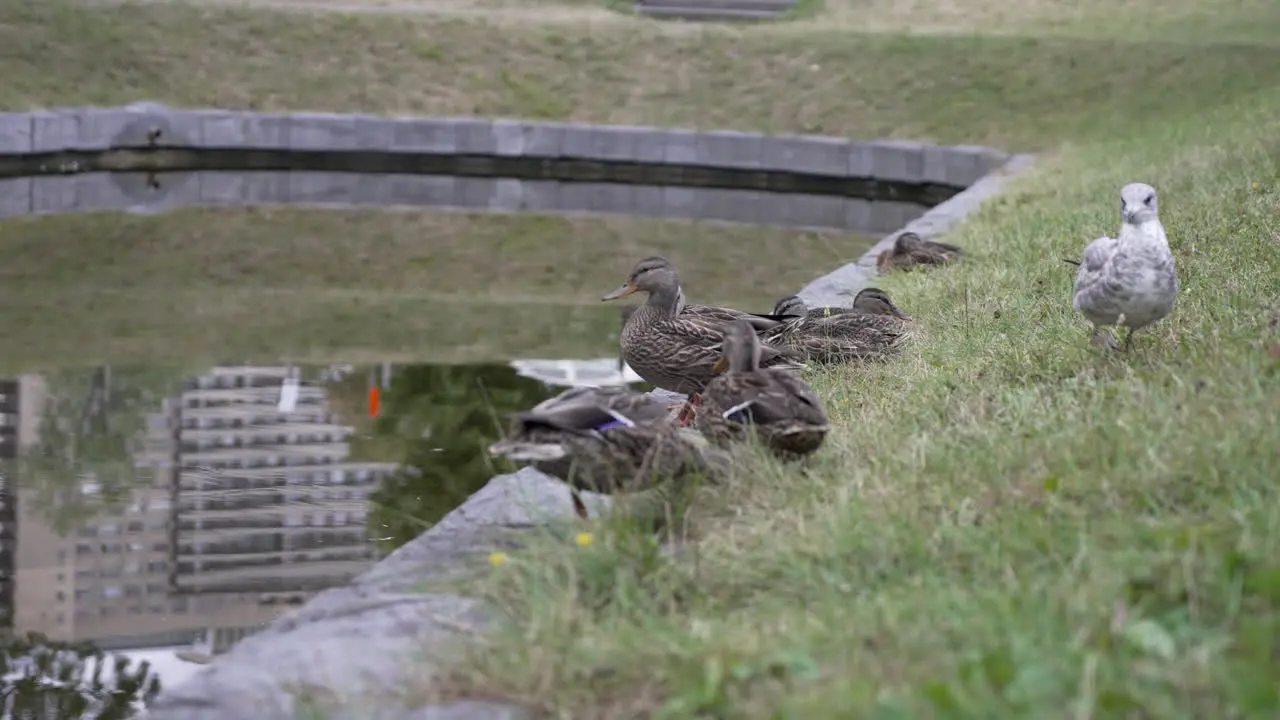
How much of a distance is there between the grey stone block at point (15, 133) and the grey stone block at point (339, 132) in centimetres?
320

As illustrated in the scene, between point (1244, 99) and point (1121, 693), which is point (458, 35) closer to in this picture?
point (1244, 99)

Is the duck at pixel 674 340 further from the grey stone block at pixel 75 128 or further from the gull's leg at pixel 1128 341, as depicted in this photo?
the grey stone block at pixel 75 128

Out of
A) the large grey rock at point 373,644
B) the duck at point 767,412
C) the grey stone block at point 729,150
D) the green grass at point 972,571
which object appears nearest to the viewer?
the green grass at point 972,571

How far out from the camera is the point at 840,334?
7.83 m

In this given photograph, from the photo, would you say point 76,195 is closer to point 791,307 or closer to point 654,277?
point 791,307

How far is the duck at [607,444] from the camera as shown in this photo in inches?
189

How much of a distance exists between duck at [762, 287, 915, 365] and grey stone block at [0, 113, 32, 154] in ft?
44.8

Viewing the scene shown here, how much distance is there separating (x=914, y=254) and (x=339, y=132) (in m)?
11.4

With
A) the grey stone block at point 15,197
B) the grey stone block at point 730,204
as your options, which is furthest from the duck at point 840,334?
the grey stone block at point 15,197

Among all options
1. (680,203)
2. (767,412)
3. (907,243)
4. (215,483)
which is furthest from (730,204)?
(767,412)

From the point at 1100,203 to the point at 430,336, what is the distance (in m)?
5.26

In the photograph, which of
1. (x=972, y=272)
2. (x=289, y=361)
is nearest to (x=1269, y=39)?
(x=972, y=272)

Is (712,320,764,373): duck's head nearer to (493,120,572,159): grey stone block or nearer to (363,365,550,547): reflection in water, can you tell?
(363,365,550,547): reflection in water

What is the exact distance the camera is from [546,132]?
67.4 feet
